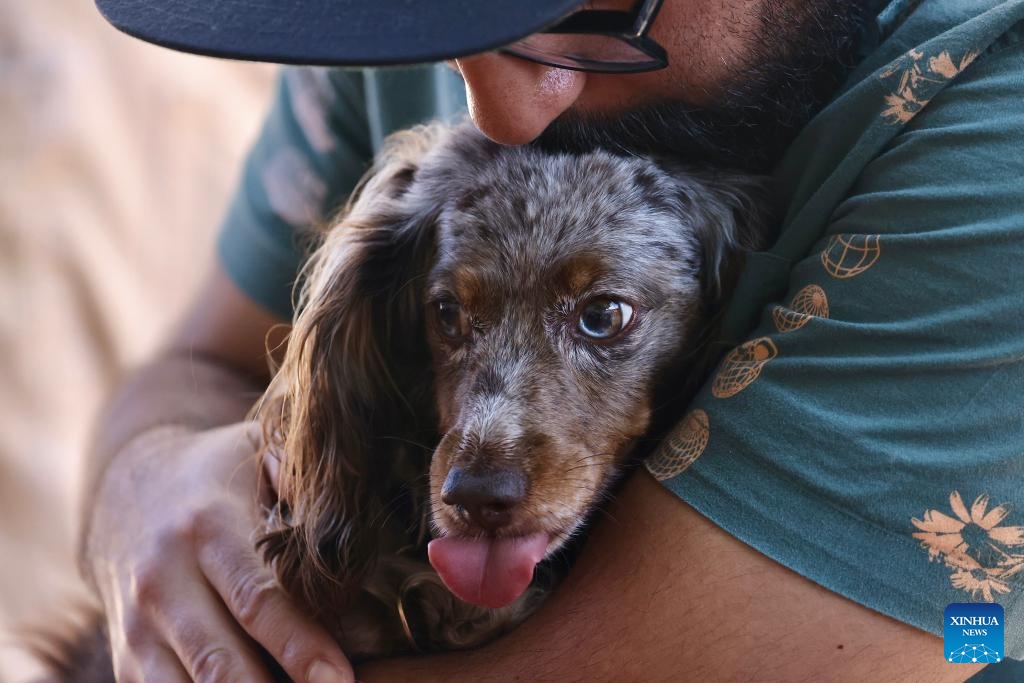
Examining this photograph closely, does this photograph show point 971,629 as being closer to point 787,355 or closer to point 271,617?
point 787,355

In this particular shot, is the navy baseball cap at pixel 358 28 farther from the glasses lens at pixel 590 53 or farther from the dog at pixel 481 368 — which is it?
the dog at pixel 481 368

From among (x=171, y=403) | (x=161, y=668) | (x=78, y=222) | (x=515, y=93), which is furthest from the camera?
(x=78, y=222)

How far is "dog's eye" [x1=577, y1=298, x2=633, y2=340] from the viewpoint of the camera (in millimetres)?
1516

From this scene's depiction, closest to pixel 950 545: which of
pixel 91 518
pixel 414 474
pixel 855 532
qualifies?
pixel 855 532

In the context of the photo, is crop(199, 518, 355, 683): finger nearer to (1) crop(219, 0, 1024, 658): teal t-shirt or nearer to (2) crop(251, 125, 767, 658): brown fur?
(2) crop(251, 125, 767, 658): brown fur

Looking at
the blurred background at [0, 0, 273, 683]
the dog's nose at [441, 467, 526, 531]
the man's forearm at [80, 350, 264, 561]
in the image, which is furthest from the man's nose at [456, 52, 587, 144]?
the blurred background at [0, 0, 273, 683]

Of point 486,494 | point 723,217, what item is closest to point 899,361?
point 723,217

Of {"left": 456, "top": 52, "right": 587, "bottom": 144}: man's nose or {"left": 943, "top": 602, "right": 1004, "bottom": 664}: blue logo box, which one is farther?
{"left": 456, "top": 52, "right": 587, "bottom": 144}: man's nose

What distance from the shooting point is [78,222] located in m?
3.99

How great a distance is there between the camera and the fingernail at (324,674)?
4.86 feet

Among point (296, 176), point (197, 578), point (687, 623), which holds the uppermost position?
point (687, 623)

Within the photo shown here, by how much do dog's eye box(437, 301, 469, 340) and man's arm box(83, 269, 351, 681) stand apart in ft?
1.60

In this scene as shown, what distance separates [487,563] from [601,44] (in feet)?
2.32

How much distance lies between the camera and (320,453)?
170 cm
